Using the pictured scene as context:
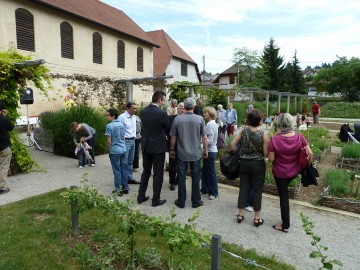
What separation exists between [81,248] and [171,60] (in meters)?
29.6

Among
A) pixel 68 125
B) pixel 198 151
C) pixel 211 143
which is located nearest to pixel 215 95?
pixel 68 125

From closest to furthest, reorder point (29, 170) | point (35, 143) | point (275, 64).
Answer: point (29, 170) → point (35, 143) → point (275, 64)

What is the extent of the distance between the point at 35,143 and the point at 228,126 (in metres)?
7.71

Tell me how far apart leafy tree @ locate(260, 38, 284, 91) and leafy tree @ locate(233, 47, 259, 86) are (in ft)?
4.81

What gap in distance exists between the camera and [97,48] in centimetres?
2159

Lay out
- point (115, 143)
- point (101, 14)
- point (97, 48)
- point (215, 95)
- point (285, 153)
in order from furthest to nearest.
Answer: point (101, 14) → point (97, 48) → point (215, 95) → point (115, 143) → point (285, 153)

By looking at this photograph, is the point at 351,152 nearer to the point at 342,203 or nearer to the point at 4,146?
the point at 342,203

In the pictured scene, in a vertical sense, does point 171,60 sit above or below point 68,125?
above

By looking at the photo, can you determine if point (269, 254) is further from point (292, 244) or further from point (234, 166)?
point (234, 166)

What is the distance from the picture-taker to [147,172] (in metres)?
5.41

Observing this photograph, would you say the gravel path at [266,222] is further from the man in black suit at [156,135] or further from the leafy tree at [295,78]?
the leafy tree at [295,78]

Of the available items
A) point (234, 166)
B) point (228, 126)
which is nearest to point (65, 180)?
point (234, 166)

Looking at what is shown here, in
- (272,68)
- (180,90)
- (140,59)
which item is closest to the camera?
(180,90)

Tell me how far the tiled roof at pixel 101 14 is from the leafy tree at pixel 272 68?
28.1 metres
